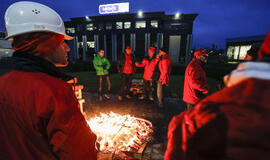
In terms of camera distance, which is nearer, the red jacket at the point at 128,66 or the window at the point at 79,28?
the red jacket at the point at 128,66

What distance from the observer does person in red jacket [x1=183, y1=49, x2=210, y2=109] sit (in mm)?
3564

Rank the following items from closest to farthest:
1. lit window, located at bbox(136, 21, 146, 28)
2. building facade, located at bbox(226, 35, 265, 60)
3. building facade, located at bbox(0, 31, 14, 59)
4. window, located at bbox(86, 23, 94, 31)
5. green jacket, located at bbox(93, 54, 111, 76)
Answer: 1. green jacket, located at bbox(93, 54, 111, 76)
2. building facade, located at bbox(0, 31, 14, 59)
3. building facade, located at bbox(226, 35, 265, 60)
4. lit window, located at bbox(136, 21, 146, 28)
5. window, located at bbox(86, 23, 94, 31)

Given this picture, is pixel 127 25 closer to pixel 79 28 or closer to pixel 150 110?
pixel 79 28

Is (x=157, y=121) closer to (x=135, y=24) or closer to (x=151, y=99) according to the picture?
(x=151, y=99)

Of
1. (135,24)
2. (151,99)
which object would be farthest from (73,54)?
(151,99)

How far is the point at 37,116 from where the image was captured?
1.05m

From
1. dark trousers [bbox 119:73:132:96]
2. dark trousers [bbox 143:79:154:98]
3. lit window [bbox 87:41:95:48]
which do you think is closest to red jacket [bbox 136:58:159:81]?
dark trousers [bbox 143:79:154:98]

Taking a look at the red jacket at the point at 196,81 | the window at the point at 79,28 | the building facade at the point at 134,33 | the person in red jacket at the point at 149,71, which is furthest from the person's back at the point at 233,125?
the window at the point at 79,28

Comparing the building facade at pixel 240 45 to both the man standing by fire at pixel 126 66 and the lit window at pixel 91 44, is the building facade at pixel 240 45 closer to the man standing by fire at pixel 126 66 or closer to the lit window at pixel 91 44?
the man standing by fire at pixel 126 66

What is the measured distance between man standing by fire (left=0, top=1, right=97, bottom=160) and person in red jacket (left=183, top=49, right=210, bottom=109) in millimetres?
3230

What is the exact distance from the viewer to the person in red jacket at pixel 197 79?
11.7 feet

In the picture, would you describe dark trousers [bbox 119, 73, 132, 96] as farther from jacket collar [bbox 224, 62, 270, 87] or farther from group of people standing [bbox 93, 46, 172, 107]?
jacket collar [bbox 224, 62, 270, 87]

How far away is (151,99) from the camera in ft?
22.7

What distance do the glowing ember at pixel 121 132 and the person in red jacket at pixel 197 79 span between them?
1.72 meters
